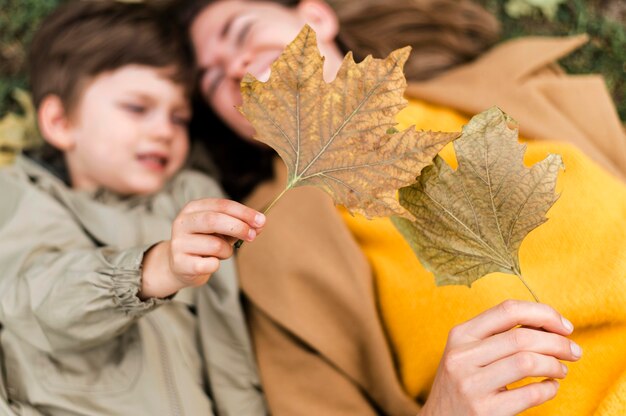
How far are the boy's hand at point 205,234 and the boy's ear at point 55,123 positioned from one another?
2.54 ft

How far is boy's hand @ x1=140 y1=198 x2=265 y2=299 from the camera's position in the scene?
2.72 ft

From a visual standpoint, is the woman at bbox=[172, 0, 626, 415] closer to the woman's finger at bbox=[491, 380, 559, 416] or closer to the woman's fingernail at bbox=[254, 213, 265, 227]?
the woman's finger at bbox=[491, 380, 559, 416]

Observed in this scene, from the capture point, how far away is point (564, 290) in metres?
1.20

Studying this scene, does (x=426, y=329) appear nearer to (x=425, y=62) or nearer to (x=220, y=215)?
(x=220, y=215)

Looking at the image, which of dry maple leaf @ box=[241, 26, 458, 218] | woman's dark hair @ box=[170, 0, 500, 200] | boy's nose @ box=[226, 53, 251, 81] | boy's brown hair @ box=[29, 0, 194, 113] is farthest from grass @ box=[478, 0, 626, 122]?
dry maple leaf @ box=[241, 26, 458, 218]

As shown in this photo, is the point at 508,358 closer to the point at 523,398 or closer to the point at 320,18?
the point at 523,398

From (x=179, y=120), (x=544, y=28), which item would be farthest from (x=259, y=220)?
(x=544, y=28)

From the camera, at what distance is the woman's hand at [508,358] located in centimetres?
87

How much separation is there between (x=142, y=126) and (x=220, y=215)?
0.78 metres

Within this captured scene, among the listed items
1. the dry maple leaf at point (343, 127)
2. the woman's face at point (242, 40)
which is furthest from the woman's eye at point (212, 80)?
the dry maple leaf at point (343, 127)

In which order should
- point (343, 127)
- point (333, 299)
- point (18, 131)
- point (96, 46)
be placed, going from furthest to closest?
1. point (18, 131)
2. point (96, 46)
3. point (333, 299)
4. point (343, 127)

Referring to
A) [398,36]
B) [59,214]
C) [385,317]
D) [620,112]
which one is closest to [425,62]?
[398,36]

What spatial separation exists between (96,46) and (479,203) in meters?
1.15

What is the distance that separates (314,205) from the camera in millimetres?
1482
